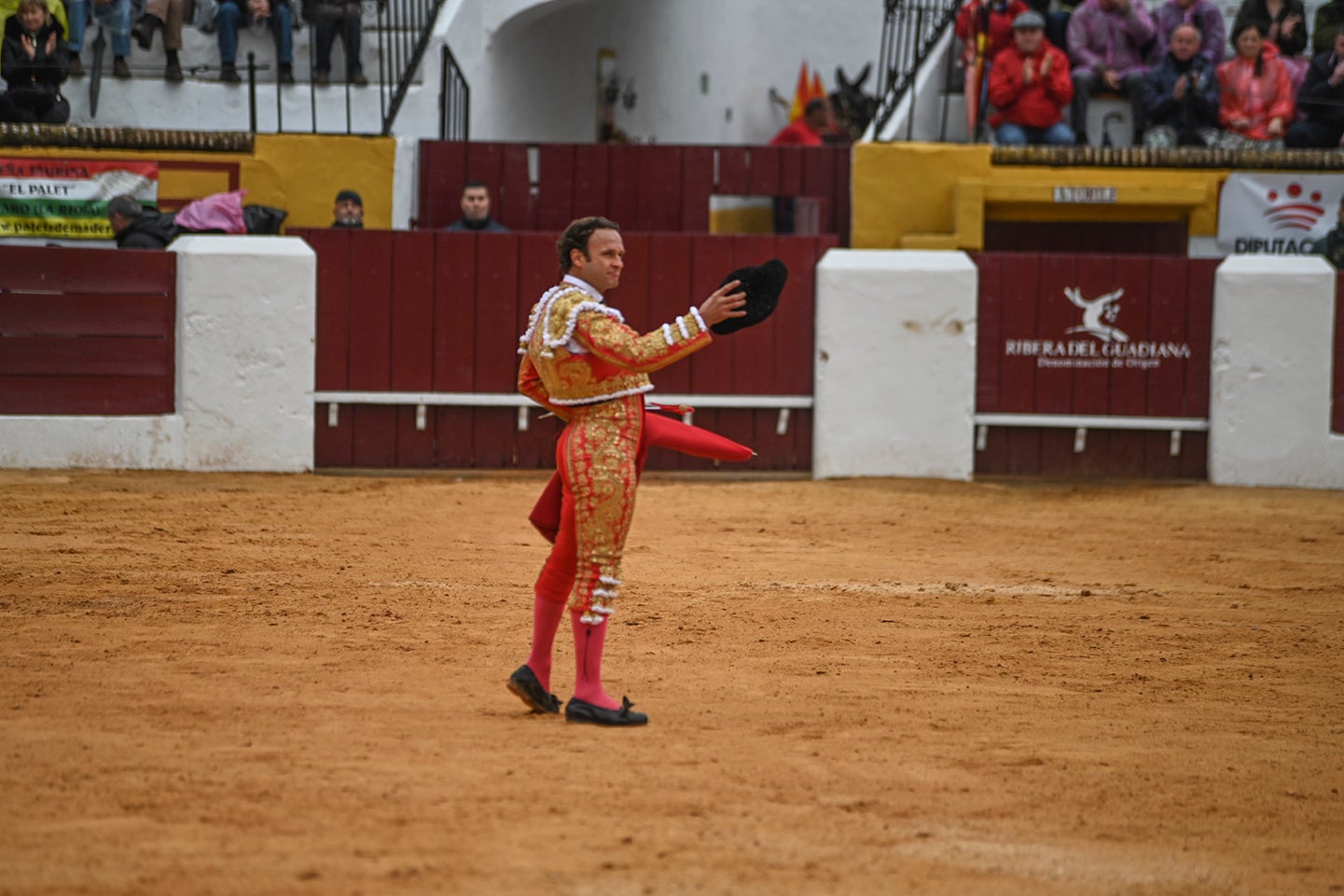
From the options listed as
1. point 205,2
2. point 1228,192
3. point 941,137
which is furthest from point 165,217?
point 1228,192

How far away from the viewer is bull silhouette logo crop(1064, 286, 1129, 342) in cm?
1129

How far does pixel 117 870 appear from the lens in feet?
10.8

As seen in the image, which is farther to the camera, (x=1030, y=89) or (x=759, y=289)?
(x=1030, y=89)

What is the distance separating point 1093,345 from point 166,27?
7728 mm

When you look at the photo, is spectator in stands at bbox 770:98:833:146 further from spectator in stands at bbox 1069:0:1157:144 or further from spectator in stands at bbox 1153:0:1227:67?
spectator in stands at bbox 1153:0:1227:67

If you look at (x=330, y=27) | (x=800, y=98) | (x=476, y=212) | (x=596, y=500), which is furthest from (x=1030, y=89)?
(x=596, y=500)

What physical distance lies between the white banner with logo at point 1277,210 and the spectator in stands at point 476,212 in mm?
5659

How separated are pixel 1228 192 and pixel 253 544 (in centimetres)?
828

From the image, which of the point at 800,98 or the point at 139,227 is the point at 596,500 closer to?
the point at 139,227

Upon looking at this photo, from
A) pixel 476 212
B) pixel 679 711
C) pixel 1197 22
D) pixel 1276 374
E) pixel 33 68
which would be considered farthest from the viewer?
pixel 1197 22

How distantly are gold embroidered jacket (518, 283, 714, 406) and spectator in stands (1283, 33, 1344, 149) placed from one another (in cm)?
1005

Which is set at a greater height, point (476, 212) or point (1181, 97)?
point (1181, 97)

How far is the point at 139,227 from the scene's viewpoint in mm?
11055

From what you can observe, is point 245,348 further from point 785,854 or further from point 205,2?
point 785,854
